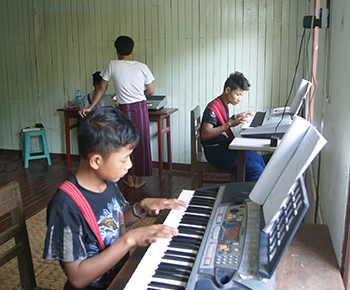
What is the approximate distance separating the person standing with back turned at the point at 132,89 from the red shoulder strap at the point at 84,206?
96.8 inches

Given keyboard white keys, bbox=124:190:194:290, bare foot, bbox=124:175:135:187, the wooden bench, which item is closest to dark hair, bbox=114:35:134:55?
bare foot, bbox=124:175:135:187

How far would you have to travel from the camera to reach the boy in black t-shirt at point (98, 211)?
1023 millimetres

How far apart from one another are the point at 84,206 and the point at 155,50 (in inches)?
134

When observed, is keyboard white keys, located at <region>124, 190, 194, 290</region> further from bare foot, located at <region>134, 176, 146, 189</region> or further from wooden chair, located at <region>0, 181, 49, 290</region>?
bare foot, located at <region>134, 176, 146, 189</region>

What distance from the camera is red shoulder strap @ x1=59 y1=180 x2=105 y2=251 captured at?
1.08m

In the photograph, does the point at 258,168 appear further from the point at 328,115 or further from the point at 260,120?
the point at 328,115

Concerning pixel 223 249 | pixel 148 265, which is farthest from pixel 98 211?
pixel 223 249

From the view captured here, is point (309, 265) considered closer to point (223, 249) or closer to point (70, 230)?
point (223, 249)

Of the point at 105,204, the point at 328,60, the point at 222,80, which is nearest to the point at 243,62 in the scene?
the point at 222,80

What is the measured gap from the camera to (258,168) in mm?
2514

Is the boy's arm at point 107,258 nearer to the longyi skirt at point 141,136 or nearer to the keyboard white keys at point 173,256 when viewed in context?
the keyboard white keys at point 173,256

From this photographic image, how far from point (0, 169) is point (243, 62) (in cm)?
336

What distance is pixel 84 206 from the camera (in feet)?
3.56

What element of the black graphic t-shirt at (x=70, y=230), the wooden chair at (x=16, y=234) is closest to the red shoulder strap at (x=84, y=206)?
the black graphic t-shirt at (x=70, y=230)
